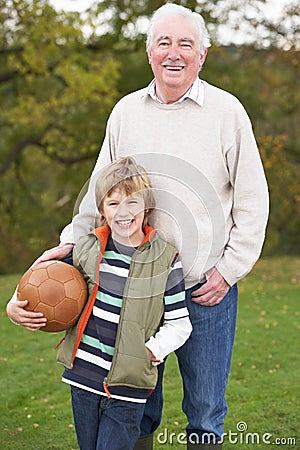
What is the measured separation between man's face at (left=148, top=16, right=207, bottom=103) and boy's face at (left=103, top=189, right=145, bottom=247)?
1.63 feet

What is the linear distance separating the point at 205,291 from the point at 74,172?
1620 cm

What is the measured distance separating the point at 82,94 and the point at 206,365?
518 inches

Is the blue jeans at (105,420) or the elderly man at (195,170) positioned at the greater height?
the elderly man at (195,170)

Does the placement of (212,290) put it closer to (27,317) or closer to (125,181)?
(125,181)

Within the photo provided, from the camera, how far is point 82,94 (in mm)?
15852

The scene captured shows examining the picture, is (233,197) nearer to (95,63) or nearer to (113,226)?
(113,226)

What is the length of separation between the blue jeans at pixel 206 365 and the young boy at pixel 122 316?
0.78 feet

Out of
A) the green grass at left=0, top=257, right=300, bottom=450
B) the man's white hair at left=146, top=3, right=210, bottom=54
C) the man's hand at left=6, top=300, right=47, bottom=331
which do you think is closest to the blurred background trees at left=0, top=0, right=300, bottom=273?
the green grass at left=0, top=257, right=300, bottom=450

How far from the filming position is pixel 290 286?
36.8ft

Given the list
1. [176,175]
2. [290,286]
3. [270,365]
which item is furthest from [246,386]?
[290,286]

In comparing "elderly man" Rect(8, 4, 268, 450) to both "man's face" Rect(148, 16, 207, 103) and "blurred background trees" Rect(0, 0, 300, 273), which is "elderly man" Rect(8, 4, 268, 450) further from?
"blurred background trees" Rect(0, 0, 300, 273)

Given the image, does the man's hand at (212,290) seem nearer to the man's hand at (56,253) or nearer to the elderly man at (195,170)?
the elderly man at (195,170)

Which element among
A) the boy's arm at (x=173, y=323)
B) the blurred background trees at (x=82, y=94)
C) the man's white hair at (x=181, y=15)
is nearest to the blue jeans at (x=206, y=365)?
the boy's arm at (x=173, y=323)

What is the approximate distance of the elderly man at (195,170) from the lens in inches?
120
